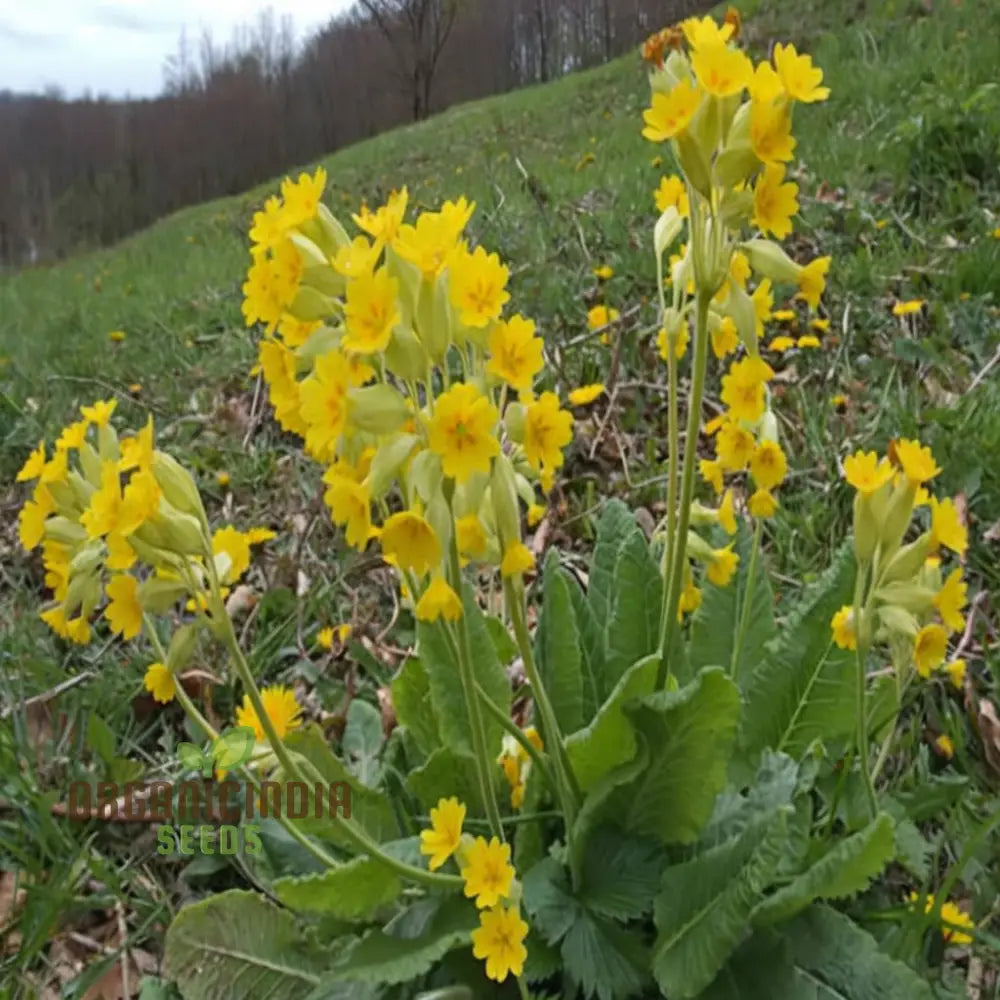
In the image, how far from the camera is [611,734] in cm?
131

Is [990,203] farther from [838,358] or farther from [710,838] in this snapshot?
[710,838]

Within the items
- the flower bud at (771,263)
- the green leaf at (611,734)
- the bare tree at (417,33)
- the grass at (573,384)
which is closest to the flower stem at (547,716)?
the green leaf at (611,734)

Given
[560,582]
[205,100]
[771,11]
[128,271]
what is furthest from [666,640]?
[205,100]

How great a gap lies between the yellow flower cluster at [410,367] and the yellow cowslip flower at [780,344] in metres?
1.96

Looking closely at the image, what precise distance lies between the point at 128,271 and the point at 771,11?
23.0 ft

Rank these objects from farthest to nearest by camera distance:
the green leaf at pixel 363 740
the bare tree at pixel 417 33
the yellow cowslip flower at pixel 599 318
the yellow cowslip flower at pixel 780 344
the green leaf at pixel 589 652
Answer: the bare tree at pixel 417 33
the yellow cowslip flower at pixel 599 318
the yellow cowslip flower at pixel 780 344
the green leaf at pixel 363 740
the green leaf at pixel 589 652

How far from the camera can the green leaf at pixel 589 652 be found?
1615mm

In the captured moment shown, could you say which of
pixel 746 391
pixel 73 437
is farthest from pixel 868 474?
pixel 73 437

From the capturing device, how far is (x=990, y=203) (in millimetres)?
3666

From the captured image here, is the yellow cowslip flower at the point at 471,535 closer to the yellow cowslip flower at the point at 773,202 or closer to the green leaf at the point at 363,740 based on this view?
the yellow cowslip flower at the point at 773,202

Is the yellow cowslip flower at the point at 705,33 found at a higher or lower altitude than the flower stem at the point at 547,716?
higher

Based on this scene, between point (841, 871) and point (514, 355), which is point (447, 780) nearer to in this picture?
point (841, 871)

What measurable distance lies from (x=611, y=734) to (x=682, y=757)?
0.09 metres

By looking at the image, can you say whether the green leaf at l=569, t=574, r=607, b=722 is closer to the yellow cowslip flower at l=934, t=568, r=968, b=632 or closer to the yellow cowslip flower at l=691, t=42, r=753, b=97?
the yellow cowslip flower at l=934, t=568, r=968, b=632
